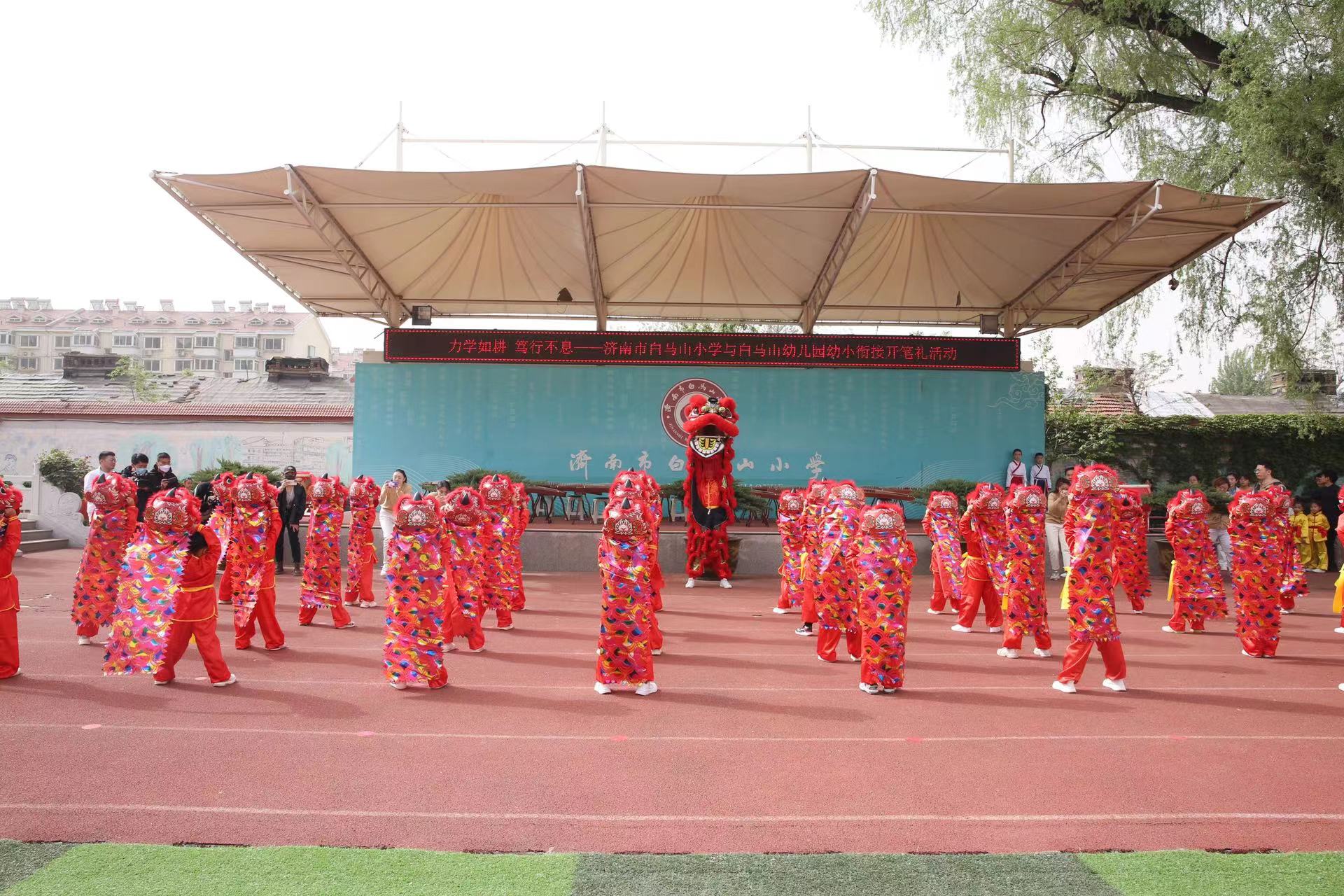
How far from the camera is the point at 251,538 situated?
687cm

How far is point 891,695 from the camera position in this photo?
5941mm

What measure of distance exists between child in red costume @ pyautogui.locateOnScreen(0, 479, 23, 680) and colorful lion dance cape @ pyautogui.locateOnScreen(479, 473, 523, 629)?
3.31m

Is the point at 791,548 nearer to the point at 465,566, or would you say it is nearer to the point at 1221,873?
the point at 465,566

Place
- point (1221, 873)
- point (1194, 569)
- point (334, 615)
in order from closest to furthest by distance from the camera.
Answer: point (1221, 873) → point (334, 615) → point (1194, 569)

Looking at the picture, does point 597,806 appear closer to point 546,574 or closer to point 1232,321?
point 546,574

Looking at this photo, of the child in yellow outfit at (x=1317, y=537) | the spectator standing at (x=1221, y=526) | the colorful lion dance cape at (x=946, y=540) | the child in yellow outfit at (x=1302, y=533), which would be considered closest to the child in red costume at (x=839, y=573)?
the colorful lion dance cape at (x=946, y=540)

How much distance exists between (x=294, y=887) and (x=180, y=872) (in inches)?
18.0

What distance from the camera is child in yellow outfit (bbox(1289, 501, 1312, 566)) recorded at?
470 inches

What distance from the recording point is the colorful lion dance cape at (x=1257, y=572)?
725 centimetres

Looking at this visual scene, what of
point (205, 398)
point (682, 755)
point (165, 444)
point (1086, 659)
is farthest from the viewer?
point (205, 398)

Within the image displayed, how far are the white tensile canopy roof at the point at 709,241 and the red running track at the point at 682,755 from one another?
20.9 ft

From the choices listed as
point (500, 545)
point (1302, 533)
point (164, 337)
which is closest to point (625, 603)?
point (500, 545)

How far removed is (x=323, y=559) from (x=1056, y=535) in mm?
8339

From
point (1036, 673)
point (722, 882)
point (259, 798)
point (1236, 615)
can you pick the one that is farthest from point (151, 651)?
point (1236, 615)
